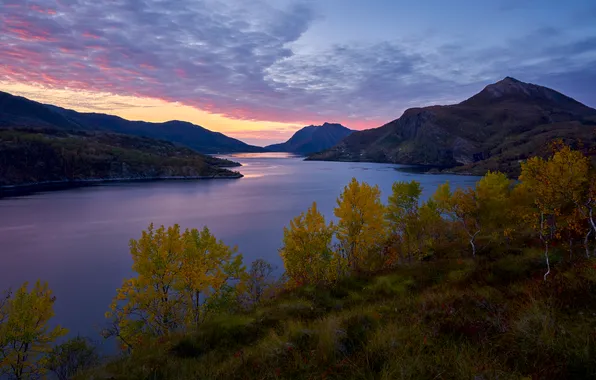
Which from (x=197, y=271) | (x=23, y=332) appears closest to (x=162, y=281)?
(x=197, y=271)

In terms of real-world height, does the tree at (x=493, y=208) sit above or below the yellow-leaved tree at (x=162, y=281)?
above

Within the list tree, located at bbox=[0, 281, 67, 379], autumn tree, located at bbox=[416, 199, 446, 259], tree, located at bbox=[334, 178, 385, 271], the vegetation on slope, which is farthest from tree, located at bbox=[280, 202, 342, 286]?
tree, located at bbox=[0, 281, 67, 379]

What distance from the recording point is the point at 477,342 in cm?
681

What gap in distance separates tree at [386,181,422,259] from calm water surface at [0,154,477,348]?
25.3 m

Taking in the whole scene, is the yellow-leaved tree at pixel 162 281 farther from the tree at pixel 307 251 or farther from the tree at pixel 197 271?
the tree at pixel 307 251

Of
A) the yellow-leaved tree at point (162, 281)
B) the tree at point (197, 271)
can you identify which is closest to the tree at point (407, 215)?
the tree at point (197, 271)

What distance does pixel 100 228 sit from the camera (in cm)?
9062

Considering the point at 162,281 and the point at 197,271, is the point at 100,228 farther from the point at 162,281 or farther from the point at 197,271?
the point at 197,271

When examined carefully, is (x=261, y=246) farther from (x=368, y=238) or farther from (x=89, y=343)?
(x=89, y=343)

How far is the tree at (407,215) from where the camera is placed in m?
46.4

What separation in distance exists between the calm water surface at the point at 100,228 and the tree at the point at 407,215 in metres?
25.3

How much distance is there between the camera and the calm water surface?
50.2m

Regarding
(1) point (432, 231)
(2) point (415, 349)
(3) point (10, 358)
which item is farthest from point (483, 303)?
(1) point (432, 231)

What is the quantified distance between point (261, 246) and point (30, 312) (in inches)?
1756
